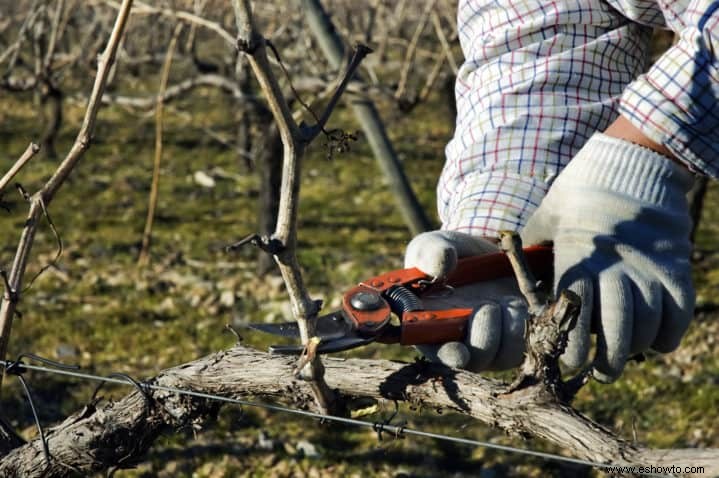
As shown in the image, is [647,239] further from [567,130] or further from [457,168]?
[457,168]

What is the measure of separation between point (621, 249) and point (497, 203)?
0.32 meters

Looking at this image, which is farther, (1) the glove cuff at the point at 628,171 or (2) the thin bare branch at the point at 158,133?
(2) the thin bare branch at the point at 158,133

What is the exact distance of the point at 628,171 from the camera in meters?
1.67

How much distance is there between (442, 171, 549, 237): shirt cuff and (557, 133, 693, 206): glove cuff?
0.22 m

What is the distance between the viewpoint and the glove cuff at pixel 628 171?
1.67 meters

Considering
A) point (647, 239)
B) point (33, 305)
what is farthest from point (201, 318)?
point (647, 239)

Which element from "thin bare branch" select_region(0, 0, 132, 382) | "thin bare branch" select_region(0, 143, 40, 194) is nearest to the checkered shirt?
"thin bare branch" select_region(0, 0, 132, 382)

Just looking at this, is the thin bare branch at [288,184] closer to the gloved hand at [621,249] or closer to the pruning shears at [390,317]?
the pruning shears at [390,317]

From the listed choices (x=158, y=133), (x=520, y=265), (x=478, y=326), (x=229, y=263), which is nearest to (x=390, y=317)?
(x=478, y=326)

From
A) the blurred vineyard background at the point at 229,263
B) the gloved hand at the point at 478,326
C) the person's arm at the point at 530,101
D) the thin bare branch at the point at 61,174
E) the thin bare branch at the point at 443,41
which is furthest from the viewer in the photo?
the thin bare branch at the point at 443,41

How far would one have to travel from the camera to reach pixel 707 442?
12.4 ft

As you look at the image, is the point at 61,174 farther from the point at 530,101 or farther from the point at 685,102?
the point at 685,102

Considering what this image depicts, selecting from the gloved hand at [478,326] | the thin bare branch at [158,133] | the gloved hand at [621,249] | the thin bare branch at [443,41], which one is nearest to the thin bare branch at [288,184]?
the gloved hand at [478,326]

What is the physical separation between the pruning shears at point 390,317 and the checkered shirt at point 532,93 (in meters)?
0.22
